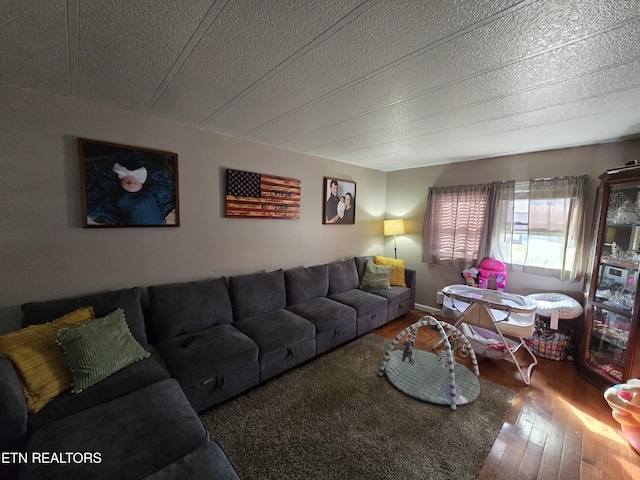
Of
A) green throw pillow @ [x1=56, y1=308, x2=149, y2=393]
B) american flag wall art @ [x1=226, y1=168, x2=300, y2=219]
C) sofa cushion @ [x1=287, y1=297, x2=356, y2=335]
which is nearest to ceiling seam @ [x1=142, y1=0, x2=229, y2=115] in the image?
american flag wall art @ [x1=226, y1=168, x2=300, y2=219]

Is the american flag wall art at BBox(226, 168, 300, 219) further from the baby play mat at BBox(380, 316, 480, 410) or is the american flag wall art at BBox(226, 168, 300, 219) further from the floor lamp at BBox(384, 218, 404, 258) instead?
→ the baby play mat at BBox(380, 316, 480, 410)

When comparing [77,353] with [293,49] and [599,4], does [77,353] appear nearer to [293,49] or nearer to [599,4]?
[293,49]

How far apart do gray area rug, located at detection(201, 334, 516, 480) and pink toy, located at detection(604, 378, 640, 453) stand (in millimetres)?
606

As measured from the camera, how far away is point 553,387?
89.2 inches

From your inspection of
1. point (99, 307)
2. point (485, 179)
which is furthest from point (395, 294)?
point (99, 307)

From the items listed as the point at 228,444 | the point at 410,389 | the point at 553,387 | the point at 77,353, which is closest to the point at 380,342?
the point at 410,389

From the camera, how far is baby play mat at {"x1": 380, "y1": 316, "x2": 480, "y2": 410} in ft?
6.71

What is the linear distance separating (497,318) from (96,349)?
3.35m

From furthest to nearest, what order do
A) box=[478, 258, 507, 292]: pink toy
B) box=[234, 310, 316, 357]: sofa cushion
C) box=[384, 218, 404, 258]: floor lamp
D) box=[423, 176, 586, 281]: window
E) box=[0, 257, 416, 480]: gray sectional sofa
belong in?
box=[384, 218, 404, 258]: floor lamp
box=[478, 258, 507, 292]: pink toy
box=[423, 176, 586, 281]: window
box=[234, 310, 316, 357]: sofa cushion
box=[0, 257, 416, 480]: gray sectional sofa

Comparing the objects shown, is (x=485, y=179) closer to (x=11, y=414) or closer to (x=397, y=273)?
(x=397, y=273)

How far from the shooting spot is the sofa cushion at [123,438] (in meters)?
1.03

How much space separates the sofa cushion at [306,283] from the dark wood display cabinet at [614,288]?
2.73 m

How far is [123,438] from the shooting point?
45.5 inches

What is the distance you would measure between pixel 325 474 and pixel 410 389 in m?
1.03
